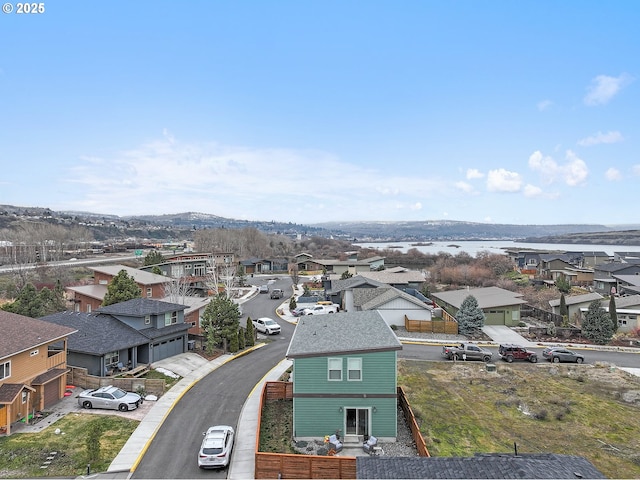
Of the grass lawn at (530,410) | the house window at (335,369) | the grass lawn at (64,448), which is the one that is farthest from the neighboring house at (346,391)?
the grass lawn at (64,448)

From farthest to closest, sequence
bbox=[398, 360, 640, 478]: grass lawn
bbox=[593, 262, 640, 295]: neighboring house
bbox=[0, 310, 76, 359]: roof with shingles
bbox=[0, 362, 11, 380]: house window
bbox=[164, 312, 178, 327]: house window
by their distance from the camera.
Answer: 1. bbox=[593, 262, 640, 295]: neighboring house
2. bbox=[164, 312, 178, 327]: house window
3. bbox=[0, 310, 76, 359]: roof with shingles
4. bbox=[0, 362, 11, 380]: house window
5. bbox=[398, 360, 640, 478]: grass lawn

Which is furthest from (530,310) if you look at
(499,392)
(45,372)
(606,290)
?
(45,372)

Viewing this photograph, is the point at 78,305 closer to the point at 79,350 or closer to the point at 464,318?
the point at 79,350

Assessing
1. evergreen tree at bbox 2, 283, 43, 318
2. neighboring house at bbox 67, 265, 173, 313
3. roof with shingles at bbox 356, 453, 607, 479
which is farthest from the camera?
neighboring house at bbox 67, 265, 173, 313

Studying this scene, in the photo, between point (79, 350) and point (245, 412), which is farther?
point (79, 350)

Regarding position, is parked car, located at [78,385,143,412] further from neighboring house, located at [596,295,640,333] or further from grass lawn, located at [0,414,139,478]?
neighboring house, located at [596,295,640,333]

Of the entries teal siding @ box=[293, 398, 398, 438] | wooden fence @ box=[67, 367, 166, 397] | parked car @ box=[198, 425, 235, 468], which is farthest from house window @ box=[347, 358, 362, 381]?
wooden fence @ box=[67, 367, 166, 397]

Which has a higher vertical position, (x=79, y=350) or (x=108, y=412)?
(x=79, y=350)
